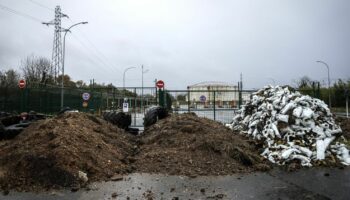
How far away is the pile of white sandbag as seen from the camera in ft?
28.0

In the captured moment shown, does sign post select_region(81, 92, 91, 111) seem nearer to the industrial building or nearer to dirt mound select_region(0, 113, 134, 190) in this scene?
the industrial building

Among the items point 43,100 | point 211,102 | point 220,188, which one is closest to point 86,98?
point 43,100

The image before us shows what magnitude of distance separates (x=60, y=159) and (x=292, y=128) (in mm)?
6219

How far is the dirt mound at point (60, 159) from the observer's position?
655 centimetres

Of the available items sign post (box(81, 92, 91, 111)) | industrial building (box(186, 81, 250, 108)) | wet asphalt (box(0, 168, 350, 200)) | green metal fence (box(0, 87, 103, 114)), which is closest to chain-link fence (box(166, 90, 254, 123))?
industrial building (box(186, 81, 250, 108))

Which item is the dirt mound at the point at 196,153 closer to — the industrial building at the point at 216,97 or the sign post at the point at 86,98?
the industrial building at the point at 216,97

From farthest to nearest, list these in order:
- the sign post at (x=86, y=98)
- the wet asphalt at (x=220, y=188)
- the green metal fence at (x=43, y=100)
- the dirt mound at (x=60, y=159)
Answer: the green metal fence at (x=43, y=100) < the sign post at (x=86, y=98) < the dirt mound at (x=60, y=159) < the wet asphalt at (x=220, y=188)

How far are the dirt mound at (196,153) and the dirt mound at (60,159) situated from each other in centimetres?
71

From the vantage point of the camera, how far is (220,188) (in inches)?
247

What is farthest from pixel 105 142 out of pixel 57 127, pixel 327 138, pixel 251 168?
pixel 327 138

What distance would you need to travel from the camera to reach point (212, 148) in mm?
8469

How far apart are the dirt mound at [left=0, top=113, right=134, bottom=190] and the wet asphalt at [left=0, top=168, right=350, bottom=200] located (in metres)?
0.41

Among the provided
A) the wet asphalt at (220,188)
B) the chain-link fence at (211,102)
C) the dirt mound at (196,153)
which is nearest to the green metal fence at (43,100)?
the chain-link fence at (211,102)

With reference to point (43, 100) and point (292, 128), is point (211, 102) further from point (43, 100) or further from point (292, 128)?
point (43, 100)
